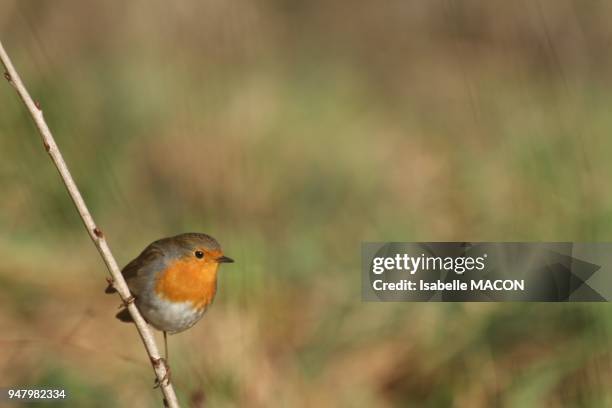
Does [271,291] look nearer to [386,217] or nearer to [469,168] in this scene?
[386,217]

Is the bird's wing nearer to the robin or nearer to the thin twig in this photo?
the robin

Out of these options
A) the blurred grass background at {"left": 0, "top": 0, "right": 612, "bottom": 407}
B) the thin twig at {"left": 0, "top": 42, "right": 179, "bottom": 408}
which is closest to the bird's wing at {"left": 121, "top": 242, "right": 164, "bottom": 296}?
the thin twig at {"left": 0, "top": 42, "right": 179, "bottom": 408}

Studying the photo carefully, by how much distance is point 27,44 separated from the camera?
4.47 m

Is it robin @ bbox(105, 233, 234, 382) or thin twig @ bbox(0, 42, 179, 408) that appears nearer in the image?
thin twig @ bbox(0, 42, 179, 408)

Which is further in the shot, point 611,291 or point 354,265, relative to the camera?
point 354,265

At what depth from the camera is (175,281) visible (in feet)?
8.34

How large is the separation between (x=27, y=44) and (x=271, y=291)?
1.80 m

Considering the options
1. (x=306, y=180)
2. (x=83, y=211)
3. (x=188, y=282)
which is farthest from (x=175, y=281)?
(x=306, y=180)

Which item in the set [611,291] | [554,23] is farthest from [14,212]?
[554,23]

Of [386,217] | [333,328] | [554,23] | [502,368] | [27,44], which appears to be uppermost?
[554,23]

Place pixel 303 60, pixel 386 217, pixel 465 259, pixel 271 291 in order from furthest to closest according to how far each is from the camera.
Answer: pixel 303 60 → pixel 386 217 → pixel 271 291 → pixel 465 259

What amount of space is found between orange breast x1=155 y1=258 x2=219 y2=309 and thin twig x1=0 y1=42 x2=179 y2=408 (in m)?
0.42

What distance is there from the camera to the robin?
8.16 ft

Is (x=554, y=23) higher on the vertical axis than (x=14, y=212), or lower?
higher
